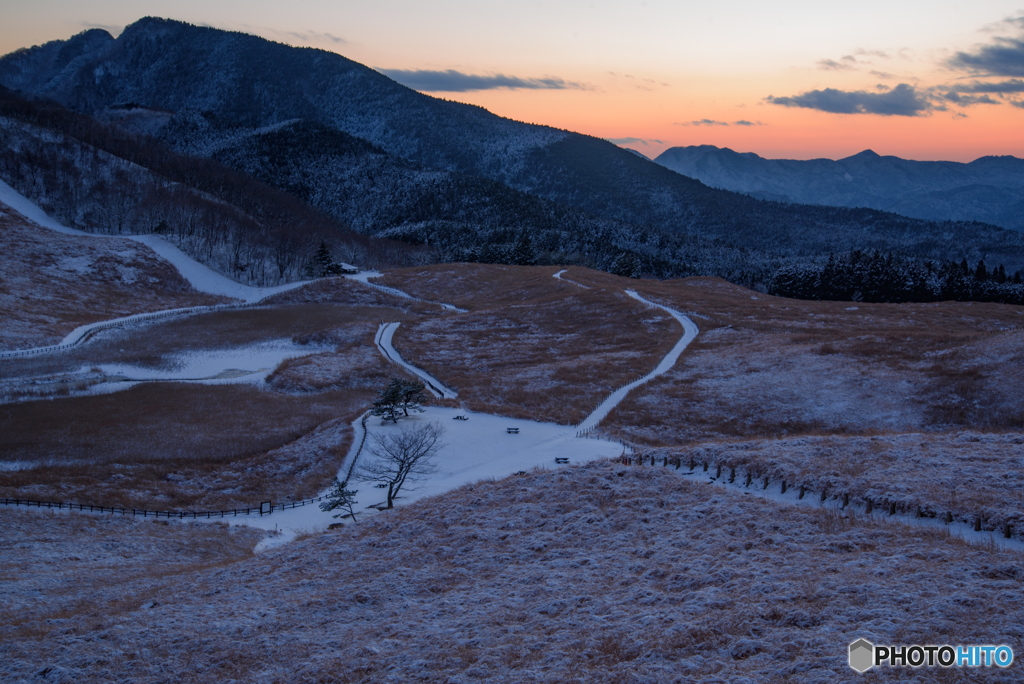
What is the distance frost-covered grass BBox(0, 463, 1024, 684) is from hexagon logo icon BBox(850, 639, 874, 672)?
24cm

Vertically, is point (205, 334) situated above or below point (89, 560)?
above

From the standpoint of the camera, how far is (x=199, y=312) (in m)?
97.5

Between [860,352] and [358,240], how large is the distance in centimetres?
17008

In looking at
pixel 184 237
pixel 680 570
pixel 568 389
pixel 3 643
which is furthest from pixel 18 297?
pixel 680 570

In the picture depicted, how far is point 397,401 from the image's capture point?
44781mm

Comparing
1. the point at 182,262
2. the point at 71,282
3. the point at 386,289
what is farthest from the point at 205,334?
the point at 182,262

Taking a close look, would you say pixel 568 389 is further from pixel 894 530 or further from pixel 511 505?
pixel 894 530

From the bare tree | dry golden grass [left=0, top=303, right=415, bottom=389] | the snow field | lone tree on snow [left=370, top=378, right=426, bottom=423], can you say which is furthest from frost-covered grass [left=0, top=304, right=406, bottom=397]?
the bare tree

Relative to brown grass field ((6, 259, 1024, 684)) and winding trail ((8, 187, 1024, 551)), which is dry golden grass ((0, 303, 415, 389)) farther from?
winding trail ((8, 187, 1024, 551))

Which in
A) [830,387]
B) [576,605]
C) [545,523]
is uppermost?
[830,387]

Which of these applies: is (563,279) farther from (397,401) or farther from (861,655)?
(861,655)

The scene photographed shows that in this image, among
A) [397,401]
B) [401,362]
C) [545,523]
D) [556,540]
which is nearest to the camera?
[556,540]

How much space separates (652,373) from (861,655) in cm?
4493

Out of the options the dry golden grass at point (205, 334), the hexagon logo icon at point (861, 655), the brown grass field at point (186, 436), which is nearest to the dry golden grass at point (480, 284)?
the dry golden grass at point (205, 334)
